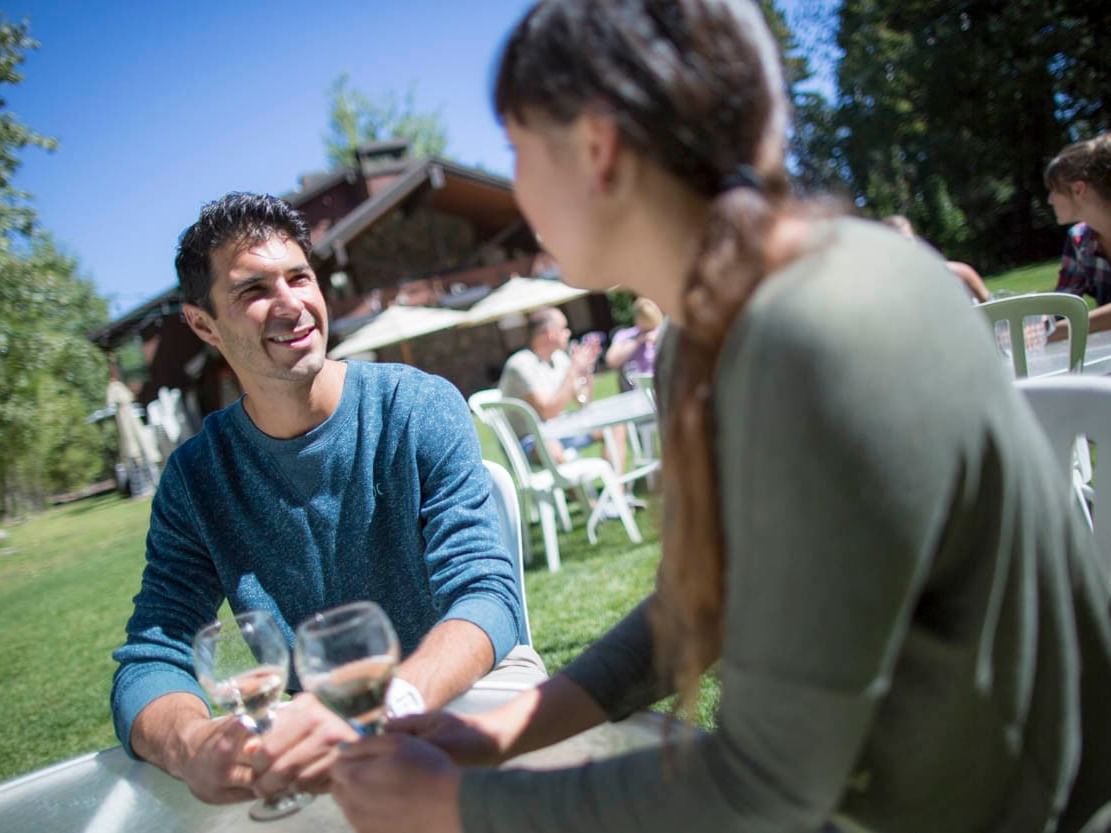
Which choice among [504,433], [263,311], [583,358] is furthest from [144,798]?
[583,358]

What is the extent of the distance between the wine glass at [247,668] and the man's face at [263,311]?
2.82 ft

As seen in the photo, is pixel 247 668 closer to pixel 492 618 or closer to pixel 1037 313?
pixel 492 618

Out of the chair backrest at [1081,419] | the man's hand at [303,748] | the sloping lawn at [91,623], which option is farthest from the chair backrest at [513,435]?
the man's hand at [303,748]

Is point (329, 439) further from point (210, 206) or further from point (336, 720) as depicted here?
point (336, 720)

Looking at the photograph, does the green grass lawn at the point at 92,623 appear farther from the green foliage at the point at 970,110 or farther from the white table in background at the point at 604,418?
the green foliage at the point at 970,110

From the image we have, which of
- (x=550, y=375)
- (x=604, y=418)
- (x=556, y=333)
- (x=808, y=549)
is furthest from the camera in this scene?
(x=556, y=333)

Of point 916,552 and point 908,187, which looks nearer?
point 916,552

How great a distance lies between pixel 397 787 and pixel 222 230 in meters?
1.63

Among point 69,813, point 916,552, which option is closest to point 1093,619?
point 916,552

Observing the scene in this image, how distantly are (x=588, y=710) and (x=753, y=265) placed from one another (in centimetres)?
68

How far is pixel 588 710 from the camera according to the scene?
1126mm

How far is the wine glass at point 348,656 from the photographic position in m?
0.97

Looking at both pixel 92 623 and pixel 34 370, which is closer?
pixel 92 623

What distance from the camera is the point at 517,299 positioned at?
755 inches
